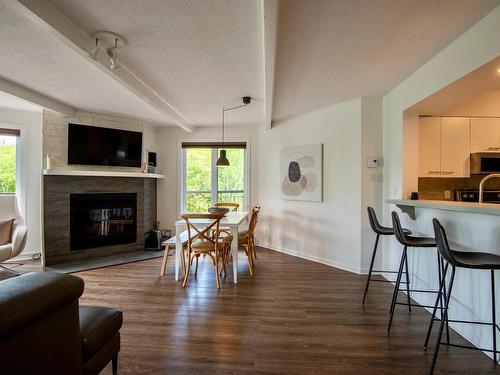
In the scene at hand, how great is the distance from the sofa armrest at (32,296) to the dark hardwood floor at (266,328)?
2.91ft

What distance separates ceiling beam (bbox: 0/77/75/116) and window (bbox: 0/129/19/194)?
3.15 ft

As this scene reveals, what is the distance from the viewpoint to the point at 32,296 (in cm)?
103

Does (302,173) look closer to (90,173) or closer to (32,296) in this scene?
(90,173)

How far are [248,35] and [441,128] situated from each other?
8.39 ft

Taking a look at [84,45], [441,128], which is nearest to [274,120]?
[441,128]

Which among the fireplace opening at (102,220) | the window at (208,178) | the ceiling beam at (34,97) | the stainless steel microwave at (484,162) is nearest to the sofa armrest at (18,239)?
the fireplace opening at (102,220)

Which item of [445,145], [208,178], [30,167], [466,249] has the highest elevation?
[445,145]

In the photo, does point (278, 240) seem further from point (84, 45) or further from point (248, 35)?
point (84, 45)

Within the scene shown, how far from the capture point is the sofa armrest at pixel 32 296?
0.94 meters

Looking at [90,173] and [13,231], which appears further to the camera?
[90,173]

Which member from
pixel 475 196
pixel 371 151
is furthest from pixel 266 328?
pixel 475 196

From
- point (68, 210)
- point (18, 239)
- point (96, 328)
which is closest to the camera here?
point (96, 328)

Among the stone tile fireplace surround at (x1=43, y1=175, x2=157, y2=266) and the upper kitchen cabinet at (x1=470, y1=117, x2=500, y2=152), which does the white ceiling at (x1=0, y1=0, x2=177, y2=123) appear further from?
the upper kitchen cabinet at (x1=470, y1=117, x2=500, y2=152)

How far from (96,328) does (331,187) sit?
3.35m
